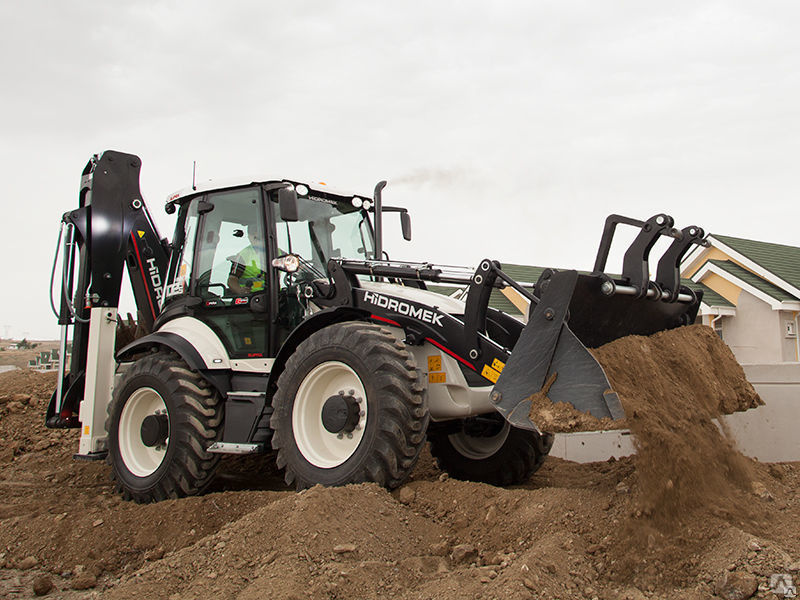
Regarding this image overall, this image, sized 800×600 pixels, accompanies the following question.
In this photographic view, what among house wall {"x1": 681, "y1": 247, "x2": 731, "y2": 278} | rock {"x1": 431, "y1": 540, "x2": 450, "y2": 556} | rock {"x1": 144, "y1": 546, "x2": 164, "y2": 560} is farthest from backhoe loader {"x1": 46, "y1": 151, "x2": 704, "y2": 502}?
house wall {"x1": 681, "y1": 247, "x2": 731, "y2": 278}

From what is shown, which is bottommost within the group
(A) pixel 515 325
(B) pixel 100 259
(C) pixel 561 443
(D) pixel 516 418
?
(C) pixel 561 443

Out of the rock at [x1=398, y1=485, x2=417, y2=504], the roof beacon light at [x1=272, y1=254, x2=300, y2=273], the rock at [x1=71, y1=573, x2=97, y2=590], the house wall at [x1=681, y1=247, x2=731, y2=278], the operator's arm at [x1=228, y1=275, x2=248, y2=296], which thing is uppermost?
the house wall at [x1=681, y1=247, x2=731, y2=278]

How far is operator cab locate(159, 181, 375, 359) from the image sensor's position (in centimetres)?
673

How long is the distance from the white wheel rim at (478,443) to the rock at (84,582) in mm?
3299

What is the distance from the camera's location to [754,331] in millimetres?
19344

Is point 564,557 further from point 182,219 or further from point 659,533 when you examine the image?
point 182,219

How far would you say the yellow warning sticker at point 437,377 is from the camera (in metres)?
5.63

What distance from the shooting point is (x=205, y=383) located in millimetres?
6852

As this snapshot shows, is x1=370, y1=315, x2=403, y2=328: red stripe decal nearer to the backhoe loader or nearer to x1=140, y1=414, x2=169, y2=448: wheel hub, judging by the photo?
the backhoe loader

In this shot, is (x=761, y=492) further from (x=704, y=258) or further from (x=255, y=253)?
(x=704, y=258)

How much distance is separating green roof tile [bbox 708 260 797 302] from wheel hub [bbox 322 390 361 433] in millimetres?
16132

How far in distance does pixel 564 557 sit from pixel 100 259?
6.07m

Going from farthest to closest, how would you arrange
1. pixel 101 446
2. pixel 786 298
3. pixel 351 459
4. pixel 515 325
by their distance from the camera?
1. pixel 786 298
2. pixel 101 446
3. pixel 515 325
4. pixel 351 459

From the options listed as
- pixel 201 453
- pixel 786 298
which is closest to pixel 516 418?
pixel 201 453
